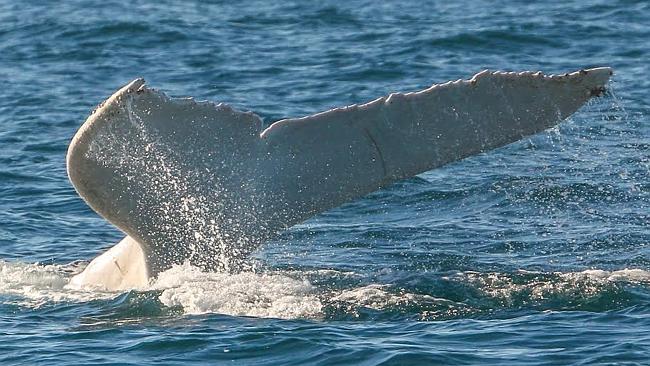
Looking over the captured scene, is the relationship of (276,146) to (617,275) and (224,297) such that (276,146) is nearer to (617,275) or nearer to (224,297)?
(224,297)

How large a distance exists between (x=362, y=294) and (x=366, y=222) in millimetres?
3344

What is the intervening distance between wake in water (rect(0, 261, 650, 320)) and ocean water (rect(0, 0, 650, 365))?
2 cm

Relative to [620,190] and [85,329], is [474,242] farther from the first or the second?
[85,329]

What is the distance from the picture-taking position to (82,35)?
26562 mm

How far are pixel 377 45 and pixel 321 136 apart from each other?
1505 centimetres

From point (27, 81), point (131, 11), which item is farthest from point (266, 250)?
point (131, 11)

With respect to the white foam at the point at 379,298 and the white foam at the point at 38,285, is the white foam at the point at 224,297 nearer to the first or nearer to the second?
the white foam at the point at 379,298

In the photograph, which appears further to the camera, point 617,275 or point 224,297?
point 617,275

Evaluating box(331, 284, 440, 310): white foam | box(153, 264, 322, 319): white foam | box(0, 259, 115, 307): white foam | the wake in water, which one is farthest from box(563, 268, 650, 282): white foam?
box(0, 259, 115, 307): white foam

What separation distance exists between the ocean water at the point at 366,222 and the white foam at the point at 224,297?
2cm

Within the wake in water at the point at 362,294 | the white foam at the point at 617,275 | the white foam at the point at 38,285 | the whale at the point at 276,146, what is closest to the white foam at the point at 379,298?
the wake in water at the point at 362,294

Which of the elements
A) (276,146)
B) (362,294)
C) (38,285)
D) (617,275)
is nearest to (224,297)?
(362,294)

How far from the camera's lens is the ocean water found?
33.1 feet

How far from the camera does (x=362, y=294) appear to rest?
11289 mm
